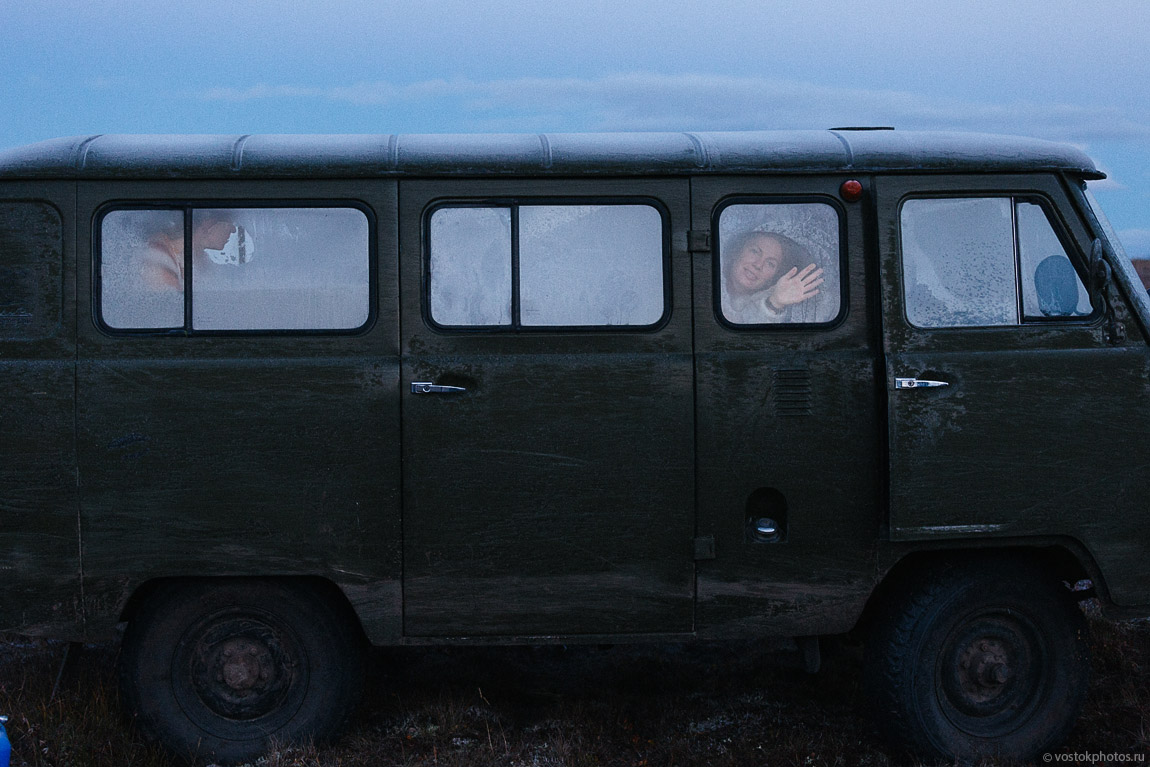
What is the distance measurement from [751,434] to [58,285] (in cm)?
302

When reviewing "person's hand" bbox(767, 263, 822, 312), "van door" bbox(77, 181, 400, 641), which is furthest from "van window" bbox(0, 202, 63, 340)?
"person's hand" bbox(767, 263, 822, 312)

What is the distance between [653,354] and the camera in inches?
161

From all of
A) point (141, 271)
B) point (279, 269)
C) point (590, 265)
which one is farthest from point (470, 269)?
point (141, 271)

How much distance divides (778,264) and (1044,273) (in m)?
1.18

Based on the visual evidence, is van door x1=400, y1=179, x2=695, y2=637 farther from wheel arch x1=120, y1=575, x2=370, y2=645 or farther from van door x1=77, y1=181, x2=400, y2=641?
wheel arch x1=120, y1=575, x2=370, y2=645

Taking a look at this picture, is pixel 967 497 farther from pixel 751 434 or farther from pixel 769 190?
pixel 769 190

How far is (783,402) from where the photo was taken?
4.11 metres

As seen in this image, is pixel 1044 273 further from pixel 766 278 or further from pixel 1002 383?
pixel 766 278

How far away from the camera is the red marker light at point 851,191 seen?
4.12 m

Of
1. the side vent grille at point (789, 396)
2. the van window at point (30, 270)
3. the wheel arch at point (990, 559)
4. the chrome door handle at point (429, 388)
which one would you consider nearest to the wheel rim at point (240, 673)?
the chrome door handle at point (429, 388)

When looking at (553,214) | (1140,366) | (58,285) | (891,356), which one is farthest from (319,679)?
(1140,366)

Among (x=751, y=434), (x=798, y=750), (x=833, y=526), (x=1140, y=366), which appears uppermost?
(x=1140, y=366)

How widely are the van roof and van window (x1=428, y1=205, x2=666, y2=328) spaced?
21cm

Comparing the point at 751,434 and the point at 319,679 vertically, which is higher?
the point at 751,434
